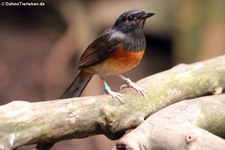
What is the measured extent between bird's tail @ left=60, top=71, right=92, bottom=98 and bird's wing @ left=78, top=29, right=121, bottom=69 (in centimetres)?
10

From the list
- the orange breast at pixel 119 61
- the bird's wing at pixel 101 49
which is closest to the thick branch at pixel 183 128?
the orange breast at pixel 119 61

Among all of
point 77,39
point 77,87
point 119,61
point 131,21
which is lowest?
point 77,39

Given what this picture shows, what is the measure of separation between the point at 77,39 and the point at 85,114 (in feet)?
15.9

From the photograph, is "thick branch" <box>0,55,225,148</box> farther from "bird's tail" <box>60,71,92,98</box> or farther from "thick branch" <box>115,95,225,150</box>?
"bird's tail" <box>60,71,92,98</box>

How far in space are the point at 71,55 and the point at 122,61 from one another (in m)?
4.31

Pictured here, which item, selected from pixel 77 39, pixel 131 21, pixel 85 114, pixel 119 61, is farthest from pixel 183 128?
pixel 77 39

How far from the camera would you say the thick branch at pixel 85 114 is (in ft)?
10.1

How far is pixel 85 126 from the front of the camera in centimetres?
321

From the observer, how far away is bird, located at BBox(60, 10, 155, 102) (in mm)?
3959

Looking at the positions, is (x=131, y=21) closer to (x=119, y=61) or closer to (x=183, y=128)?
(x=119, y=61)

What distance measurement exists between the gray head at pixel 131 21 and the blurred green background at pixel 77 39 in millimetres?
2828

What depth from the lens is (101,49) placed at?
398cm

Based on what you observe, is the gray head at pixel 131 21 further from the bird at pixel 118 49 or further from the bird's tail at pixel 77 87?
Result: the bird's tail at pixel 77 87

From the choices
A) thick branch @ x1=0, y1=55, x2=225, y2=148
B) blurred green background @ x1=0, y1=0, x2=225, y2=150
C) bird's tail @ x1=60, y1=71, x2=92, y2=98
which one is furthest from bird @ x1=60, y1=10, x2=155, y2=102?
blurred green background @ x1=0, y1=0, x2=225, y2=150
